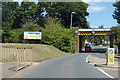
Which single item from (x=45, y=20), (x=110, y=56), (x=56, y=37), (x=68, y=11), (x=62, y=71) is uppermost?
(x=68, y=11)

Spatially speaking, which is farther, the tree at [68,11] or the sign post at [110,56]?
the tree at [68,11]

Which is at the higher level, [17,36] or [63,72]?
[17,36]

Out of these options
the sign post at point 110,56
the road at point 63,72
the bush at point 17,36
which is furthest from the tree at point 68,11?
the road at point 63,72

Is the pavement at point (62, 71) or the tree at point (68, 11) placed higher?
the tree at point (68, 11)

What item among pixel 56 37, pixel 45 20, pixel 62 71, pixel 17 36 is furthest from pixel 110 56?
pixel 45 20

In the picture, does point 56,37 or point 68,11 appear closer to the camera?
point 56,37

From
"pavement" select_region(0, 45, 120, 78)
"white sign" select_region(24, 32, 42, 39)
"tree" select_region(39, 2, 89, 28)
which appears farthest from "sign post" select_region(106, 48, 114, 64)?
"tree" select_region(39, 2, 89, 28)

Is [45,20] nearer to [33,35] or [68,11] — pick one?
[68,11]

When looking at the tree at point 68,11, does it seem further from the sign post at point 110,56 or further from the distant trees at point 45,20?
the sign post at point 110,56

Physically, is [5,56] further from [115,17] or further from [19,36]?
[115,17]

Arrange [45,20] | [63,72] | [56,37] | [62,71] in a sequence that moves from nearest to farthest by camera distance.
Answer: [63,72] → [62,71] → [56,37] → [45,20]

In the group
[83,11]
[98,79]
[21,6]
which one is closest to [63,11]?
[83,11]

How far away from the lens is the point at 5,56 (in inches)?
759

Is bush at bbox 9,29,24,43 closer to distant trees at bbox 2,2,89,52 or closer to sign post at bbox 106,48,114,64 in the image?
distant trees at bbox 2,2,89,52
